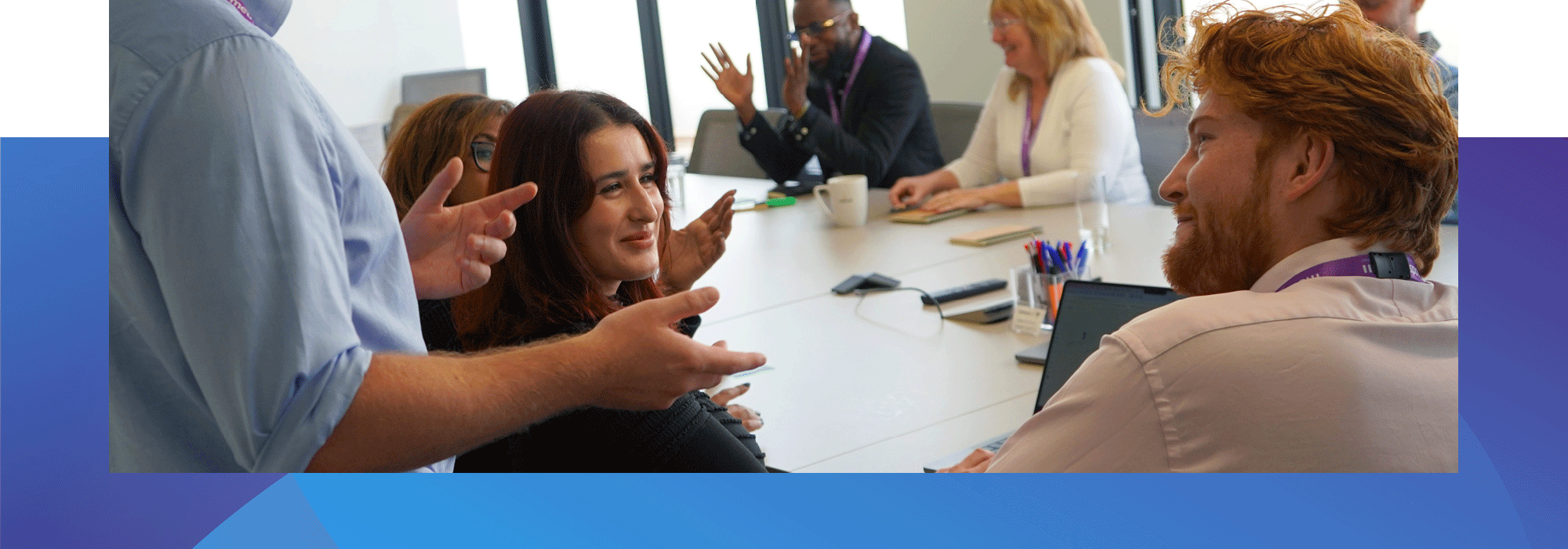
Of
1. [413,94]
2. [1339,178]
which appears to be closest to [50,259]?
[1339,178]

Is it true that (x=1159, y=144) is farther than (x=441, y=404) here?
Yes

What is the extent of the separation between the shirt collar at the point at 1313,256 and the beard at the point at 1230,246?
0.11 ft

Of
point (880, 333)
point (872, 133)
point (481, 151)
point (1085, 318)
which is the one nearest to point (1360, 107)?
point (1085, 318)

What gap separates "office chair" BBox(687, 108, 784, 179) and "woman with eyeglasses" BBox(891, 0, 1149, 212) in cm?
158

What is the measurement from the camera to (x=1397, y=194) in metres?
1.14

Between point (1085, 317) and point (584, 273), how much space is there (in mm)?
721

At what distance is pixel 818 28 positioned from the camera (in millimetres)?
4094

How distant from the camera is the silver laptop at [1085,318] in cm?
170

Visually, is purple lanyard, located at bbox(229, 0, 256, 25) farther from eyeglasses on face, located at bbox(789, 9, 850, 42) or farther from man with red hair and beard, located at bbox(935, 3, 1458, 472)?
eyeglasses on face, located at bbox(789, 9, 850, 42)

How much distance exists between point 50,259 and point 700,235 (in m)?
1.34

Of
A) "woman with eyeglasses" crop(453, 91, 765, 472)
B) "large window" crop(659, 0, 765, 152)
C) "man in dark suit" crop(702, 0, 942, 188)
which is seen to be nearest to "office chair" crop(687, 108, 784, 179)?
"man in dark suit" crop(702, 0, 942, 188)

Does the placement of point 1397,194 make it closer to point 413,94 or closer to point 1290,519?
point 1290,519

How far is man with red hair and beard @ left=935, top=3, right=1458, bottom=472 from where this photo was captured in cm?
102

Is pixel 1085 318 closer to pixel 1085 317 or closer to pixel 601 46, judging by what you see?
pixel 1085 317
